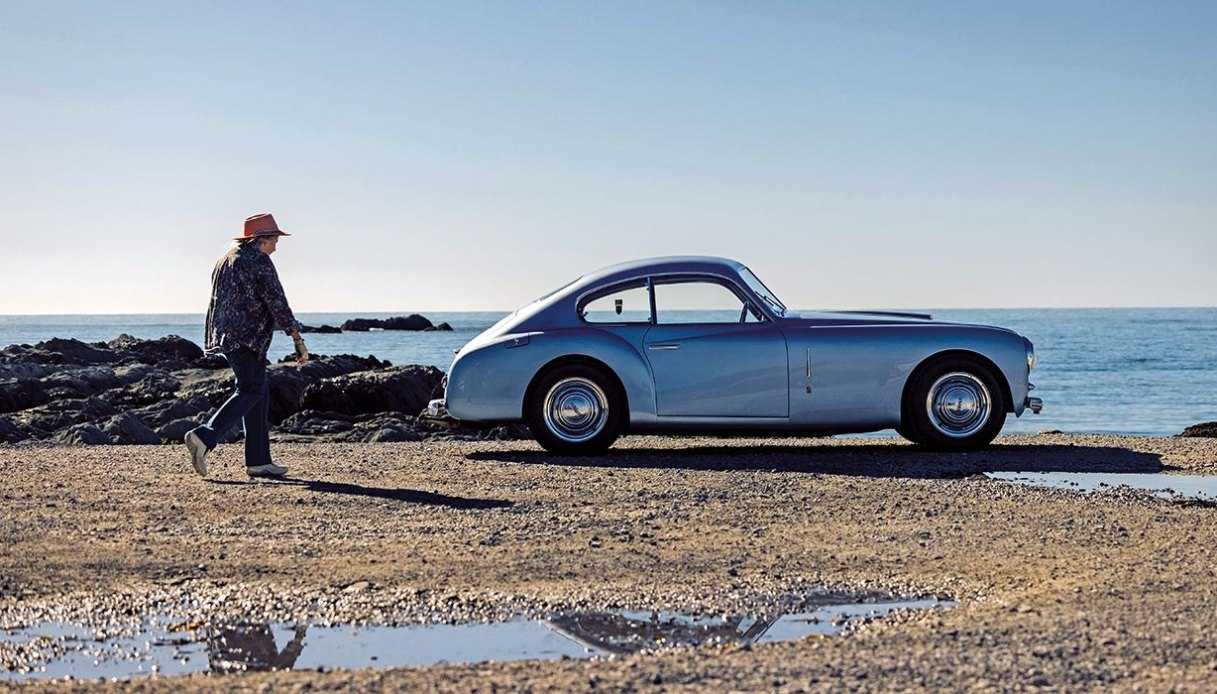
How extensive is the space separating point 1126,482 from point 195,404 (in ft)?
45.0

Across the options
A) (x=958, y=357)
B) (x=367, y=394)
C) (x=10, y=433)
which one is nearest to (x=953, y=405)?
(x=958, y=357)

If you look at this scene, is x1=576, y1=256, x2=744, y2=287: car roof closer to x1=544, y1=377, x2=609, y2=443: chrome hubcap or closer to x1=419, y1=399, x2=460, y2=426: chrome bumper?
x1=544, y1=377, x2=609, y2=443: chrome hubcap

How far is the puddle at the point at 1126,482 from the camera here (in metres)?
8.43

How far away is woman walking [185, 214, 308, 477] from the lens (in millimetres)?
9367

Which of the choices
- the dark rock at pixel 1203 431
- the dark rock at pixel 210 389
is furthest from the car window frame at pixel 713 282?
the dark rock at pixel 210 389

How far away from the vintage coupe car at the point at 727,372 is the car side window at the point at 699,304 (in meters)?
0.01

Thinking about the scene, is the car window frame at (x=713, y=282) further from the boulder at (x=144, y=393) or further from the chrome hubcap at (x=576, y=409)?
the boulder at (x=144, y=393)

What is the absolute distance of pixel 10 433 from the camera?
1574 centimetres

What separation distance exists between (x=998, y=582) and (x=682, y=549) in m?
1.49

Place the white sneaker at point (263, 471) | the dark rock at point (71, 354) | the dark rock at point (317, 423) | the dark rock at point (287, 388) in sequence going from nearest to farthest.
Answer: the white sneaker at point (263, 471), the dark rock at point (317, 423), the dark rock at point (287, 388), the dark rock at point (71, 354)

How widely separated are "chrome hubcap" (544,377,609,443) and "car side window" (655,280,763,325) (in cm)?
77

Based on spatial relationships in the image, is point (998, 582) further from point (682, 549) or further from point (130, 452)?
point (130, 452)

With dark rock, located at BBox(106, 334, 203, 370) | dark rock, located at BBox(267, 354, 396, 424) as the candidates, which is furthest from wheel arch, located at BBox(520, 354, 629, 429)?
dark rock, located at BBox(106, 334, 203, 370)

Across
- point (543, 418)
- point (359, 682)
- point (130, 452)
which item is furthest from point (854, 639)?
point (130, 452)
